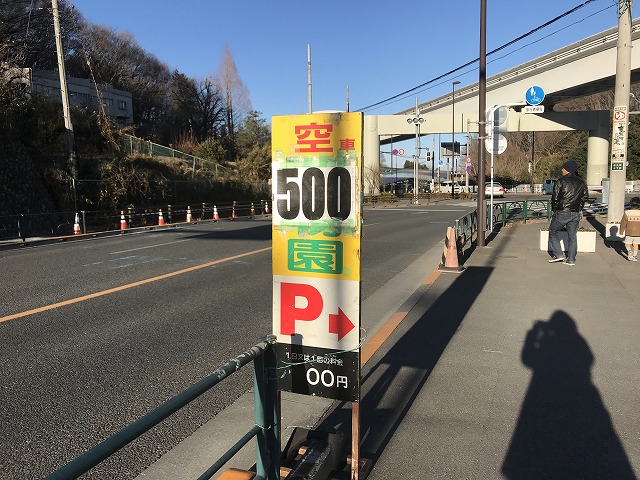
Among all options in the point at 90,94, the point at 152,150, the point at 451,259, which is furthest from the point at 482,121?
the point at 90,94

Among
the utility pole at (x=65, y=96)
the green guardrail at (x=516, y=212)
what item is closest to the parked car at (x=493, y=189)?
the green guardrail at (x=516, y=212)

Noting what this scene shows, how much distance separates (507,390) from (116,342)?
4.22 metres

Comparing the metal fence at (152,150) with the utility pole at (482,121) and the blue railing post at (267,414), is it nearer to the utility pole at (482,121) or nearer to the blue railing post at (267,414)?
the utility pole at (482,121)

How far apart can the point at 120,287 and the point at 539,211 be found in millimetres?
19043

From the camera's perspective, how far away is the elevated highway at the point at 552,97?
29.1 meters

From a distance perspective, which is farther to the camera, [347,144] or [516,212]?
[516,212]

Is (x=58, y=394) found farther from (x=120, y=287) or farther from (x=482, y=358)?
(x=120, y=287)

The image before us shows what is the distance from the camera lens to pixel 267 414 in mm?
2484

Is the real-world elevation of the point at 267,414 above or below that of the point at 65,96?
below

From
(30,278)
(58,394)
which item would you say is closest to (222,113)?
(30,278)

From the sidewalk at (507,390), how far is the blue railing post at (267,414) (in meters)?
0.73

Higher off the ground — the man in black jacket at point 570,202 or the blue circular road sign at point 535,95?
the blue circular road sign at point 535,95

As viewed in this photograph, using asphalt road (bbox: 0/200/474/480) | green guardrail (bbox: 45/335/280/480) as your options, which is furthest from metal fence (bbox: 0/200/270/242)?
green guardrail (bbox: 45/335/280/480)

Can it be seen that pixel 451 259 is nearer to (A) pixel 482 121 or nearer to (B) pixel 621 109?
(A) pixel 482 121
